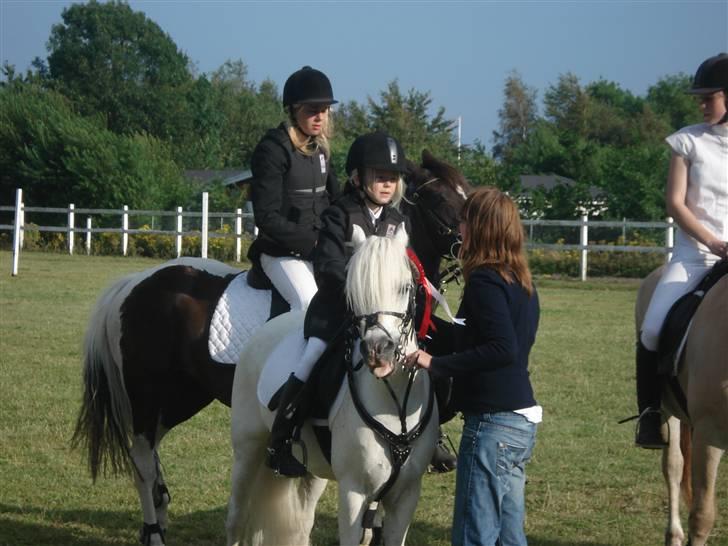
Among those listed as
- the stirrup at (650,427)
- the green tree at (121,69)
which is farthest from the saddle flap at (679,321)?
the green tree at (121,69)

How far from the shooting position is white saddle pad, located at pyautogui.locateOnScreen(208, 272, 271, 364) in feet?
20.1

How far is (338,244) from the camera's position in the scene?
4660mm

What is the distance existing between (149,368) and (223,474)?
140 cm

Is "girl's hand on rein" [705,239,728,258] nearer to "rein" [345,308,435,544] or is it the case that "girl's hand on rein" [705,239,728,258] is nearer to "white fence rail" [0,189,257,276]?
"rein" [345,308,435,544]

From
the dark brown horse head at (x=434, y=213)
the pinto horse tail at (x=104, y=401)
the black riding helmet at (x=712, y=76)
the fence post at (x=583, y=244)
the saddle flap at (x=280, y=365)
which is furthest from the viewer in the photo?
the fence post at (x=583, y=244)

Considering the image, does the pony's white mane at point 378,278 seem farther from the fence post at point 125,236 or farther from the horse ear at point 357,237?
the fence post at point 125,236

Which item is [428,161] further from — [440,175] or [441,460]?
[441,460]

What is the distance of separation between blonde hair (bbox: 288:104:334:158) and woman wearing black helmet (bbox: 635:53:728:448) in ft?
6.23

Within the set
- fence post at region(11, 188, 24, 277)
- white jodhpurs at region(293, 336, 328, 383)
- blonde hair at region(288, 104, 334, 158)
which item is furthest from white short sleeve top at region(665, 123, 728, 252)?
fence post at region(11, 188, 24, 277)

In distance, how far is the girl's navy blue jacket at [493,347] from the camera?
12.7ft

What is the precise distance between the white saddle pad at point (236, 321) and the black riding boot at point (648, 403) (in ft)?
7.08

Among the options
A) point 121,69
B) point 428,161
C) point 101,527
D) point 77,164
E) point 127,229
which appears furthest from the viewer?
point 121,69

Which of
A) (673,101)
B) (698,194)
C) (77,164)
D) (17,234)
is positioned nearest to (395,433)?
(698,194)

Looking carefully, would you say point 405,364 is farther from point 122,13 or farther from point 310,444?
point 122,13
